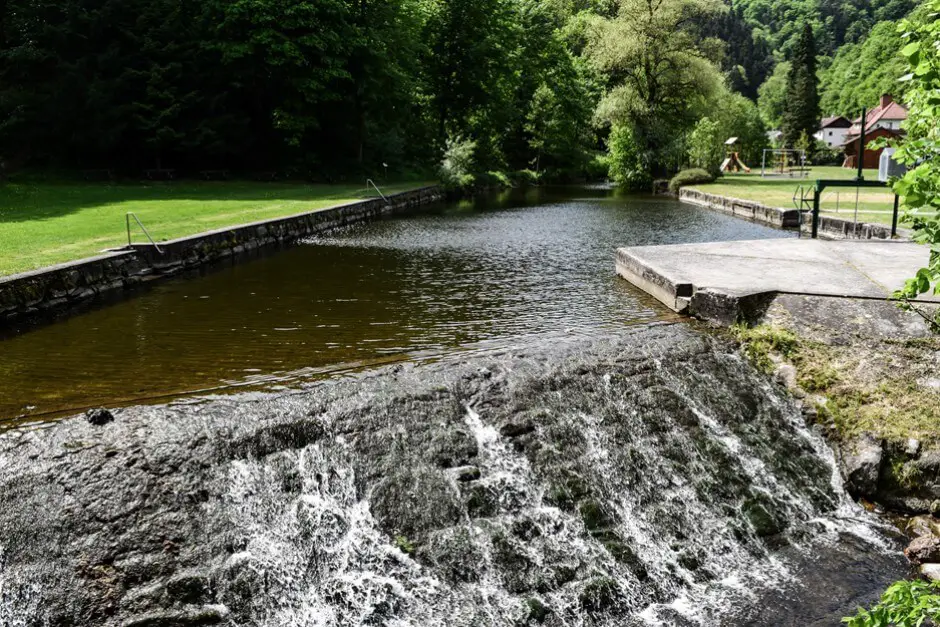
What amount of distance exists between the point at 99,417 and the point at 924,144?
6530 mm

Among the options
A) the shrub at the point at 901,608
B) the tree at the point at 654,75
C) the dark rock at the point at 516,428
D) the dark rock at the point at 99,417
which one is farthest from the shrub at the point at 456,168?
the shrub at the point at 901,608

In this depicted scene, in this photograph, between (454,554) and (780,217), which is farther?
(780,217)

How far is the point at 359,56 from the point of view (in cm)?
3625

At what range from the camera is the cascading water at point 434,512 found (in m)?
5.73

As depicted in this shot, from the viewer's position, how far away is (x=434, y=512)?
6.54 meters

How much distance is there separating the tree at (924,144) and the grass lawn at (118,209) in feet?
39.8

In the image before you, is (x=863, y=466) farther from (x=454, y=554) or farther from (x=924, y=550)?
(x=454, y=554)

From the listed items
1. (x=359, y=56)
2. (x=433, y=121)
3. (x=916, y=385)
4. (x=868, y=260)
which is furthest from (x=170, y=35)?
(x=916, y=385)

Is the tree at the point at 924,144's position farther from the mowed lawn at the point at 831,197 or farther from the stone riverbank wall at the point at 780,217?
the mowed lawn at the point at 831,197

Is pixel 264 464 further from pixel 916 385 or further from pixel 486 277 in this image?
pixel 486 277

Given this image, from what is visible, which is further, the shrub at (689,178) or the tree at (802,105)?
the tree at (802,105)

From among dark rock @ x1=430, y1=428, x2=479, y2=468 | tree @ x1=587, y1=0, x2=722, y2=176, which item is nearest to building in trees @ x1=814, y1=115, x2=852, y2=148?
tree @ x1=587, y1=0, x2=722, y2=176

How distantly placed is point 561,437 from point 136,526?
3930mm

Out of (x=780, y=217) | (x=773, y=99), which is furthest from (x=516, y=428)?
(x=773, y=99)
